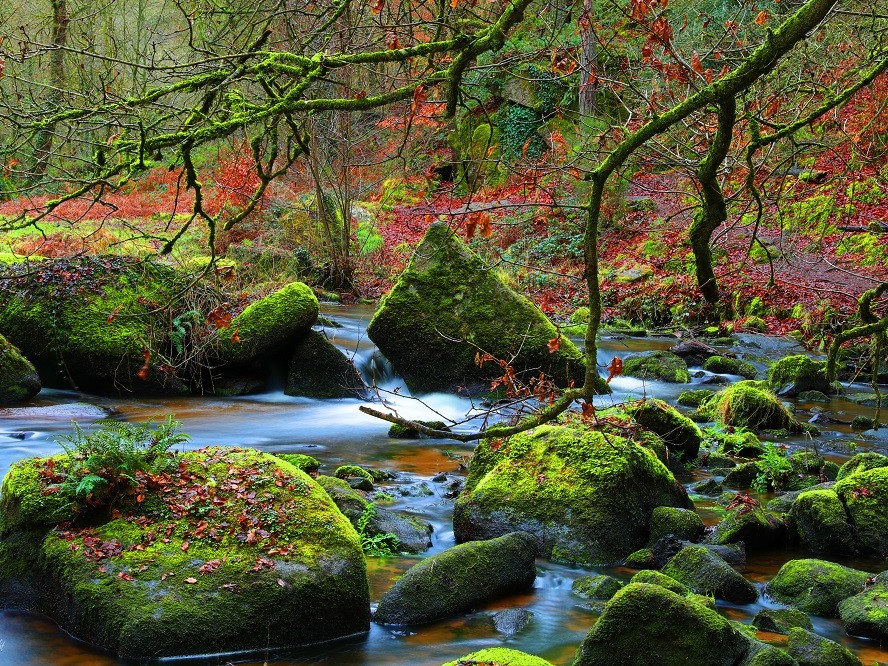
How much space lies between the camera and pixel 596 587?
5.38 m

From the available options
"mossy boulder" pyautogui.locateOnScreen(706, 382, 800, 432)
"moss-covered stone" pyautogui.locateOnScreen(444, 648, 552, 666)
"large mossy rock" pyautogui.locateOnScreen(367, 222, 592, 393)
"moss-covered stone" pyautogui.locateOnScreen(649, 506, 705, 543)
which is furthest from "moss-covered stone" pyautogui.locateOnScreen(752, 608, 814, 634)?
"large mossy rock" pyautogui.locateOnScreen(367, 222, 592, 393)

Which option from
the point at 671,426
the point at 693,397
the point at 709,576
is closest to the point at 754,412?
the point at 693,397

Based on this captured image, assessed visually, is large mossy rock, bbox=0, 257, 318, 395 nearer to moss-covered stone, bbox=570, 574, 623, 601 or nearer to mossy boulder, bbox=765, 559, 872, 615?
moss-covered stone, bbox=570, 574, 623, 601

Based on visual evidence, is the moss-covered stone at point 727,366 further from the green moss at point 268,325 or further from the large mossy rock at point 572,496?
the large mossy rock at point 572,496

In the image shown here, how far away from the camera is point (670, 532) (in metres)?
6.02

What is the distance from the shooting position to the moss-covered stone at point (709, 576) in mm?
5250

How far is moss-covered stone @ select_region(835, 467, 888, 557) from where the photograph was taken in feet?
19.8

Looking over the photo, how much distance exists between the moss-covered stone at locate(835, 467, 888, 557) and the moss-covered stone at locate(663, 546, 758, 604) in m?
1.27

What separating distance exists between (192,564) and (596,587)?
2517mm

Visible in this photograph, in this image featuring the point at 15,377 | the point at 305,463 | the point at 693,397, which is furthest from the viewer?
the point at 693,397

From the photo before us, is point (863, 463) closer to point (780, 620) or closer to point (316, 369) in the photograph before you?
point (780, 620)

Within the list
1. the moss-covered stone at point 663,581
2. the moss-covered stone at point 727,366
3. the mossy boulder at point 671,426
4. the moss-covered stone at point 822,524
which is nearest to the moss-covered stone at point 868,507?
the moss-covered stone at point 822,524

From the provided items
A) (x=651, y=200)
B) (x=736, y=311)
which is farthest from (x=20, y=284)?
(x=651, y=200)

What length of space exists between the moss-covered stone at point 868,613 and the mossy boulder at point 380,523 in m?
2.77
